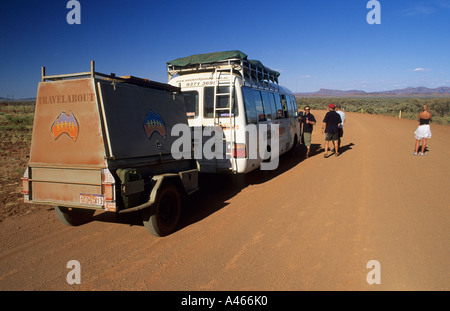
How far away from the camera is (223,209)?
643 cm

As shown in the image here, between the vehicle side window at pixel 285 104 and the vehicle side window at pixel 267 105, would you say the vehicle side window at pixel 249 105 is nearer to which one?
the vehicle side window at pixel 267 105

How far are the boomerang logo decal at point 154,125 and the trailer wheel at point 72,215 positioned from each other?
1.90 meters

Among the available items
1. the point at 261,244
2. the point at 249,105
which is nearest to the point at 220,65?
the point at 249,105

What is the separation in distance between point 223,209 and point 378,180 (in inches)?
175

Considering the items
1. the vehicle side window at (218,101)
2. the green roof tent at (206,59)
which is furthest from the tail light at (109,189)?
the green roof tent at (206,59)

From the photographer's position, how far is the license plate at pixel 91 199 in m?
4.39

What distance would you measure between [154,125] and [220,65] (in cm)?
369

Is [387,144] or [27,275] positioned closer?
[27,275]

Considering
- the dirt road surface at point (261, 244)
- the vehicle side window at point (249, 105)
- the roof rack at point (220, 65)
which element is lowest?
the dirt road surface at point (261, 244)

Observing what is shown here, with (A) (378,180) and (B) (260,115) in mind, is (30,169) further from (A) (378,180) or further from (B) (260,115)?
(A) (378,180)

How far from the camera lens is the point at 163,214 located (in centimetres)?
525

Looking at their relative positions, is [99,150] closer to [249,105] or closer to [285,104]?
[249,105]

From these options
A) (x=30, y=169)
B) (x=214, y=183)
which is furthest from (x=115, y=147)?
(x=214, y=183)

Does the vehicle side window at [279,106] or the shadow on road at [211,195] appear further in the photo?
the vehicle side window at [279,106]
